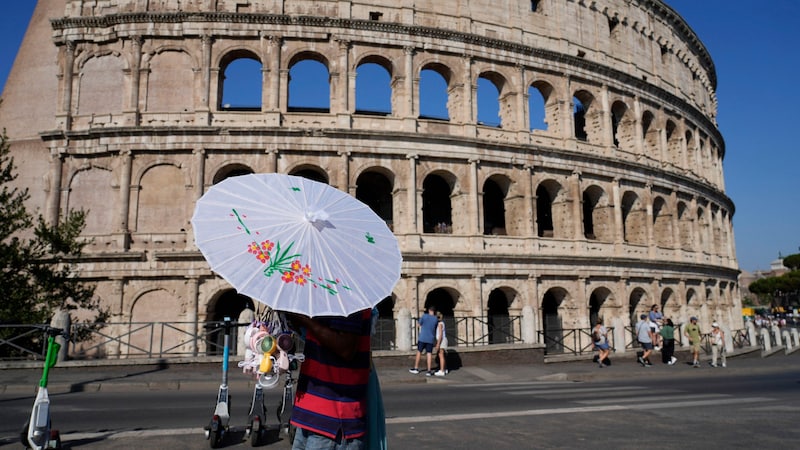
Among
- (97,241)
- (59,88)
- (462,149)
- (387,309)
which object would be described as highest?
(59,88)

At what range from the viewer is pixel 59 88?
2212 centimetres

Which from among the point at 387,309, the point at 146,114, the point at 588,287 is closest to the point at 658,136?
the point at 588,287

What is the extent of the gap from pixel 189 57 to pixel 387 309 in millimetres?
13077

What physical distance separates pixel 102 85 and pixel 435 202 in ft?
48.5

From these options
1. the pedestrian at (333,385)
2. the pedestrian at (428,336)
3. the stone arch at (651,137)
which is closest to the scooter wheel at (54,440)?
the pedestrian at (333,385)

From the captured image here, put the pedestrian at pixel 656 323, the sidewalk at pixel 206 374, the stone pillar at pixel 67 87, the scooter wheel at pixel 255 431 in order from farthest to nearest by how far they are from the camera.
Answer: the stone pillar at pixel 67 87 → the pedestrian at pixel 656 323 → the sidewalk at pixel 206 374 → the scooter wheel at pixel 255 431

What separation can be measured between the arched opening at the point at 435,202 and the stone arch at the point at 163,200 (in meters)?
10.2

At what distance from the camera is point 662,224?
29750mm

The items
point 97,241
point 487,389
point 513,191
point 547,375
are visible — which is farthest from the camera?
point 513,191

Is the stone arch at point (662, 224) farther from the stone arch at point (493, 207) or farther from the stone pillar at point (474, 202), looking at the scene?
the stone pillar at point (474, 202)

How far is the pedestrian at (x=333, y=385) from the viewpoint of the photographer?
117 inches

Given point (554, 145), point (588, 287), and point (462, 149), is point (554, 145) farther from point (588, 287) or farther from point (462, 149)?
point (588, 287)

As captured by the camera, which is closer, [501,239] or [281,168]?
[281,168]

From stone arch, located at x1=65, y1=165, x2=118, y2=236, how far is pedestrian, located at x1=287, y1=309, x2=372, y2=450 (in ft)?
68.9
